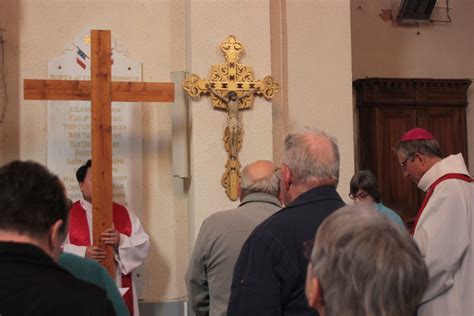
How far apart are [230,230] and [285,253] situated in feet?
3.19

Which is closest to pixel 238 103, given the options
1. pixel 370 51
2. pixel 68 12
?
pixel 68 12

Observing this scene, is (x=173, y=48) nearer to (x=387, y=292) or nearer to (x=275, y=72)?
(x=275, y=72)

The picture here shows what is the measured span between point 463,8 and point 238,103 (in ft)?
14.9


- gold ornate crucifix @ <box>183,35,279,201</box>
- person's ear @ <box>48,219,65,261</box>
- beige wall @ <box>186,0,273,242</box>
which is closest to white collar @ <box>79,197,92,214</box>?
beige wall @ <box>186,0,273,242</box>

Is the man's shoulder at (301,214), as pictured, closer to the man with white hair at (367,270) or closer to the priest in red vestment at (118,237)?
the man with white hair at (367,270)

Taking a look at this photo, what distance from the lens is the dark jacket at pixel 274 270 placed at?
273 cm

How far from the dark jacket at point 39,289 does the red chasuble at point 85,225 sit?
335 centimetres

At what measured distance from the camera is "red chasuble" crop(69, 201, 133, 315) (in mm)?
5328

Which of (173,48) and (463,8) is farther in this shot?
(463,8)

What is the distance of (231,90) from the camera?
581cm

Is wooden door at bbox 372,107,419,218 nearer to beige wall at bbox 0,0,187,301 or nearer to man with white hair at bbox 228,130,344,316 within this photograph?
beige wall at bbox 0,0,187,301

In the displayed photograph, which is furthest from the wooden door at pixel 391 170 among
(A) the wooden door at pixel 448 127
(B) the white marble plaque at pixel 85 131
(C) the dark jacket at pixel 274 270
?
(C) the dark jacket at pixel 274 270

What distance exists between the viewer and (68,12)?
5.90 metres

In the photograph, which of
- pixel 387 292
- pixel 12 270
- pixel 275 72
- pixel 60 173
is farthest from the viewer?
pixel 275 72
